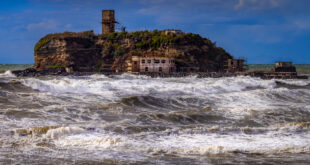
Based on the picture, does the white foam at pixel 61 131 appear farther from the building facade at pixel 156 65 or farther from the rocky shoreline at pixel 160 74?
the building facade at pixel 156 65

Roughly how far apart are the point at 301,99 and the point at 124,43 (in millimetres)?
45619

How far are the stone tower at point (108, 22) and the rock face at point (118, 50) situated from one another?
354 centimetres

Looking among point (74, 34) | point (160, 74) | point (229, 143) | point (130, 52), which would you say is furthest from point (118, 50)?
point (229, 143)

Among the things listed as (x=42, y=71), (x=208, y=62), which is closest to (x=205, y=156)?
(x=208, y=62)

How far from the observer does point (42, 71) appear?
202 ft

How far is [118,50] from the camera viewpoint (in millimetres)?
64875

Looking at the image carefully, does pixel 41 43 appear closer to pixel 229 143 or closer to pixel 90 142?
pixel 90 142

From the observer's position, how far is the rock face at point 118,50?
60.2 meters

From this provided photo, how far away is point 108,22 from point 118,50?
1021 centimetres

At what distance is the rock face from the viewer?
197 feet

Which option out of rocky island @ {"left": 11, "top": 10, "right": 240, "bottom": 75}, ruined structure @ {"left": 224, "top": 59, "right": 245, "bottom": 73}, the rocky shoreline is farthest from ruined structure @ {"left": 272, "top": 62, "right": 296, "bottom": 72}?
rocky island @ {"left": 11, "top": 10, "right": 240, "bottom": 75}

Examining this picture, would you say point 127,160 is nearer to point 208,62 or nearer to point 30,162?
point 30,162

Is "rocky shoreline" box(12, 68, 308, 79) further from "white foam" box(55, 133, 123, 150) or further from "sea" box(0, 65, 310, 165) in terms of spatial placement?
"white foam" box(55, 133, 123, 150)

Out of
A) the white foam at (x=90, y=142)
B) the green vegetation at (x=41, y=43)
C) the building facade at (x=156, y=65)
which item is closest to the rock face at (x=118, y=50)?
the green vegetation at (x=41, y=43)
